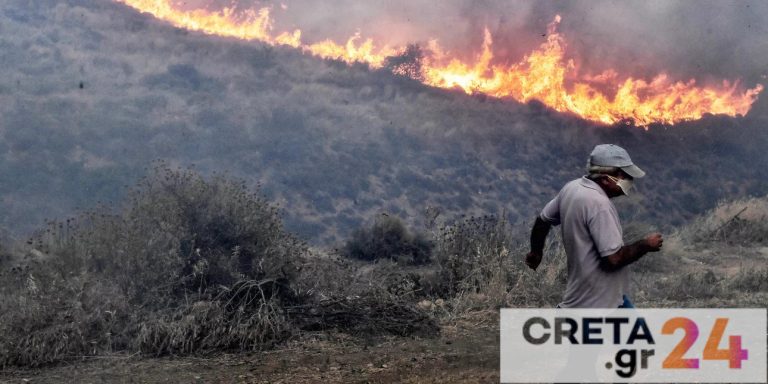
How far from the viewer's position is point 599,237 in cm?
382

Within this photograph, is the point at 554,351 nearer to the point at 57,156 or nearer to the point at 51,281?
the point at 51,281

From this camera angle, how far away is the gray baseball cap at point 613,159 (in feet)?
13.2

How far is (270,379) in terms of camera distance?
5.67 metres

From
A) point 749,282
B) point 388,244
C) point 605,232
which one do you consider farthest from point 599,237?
point 388,244

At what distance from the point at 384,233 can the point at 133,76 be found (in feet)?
53.3

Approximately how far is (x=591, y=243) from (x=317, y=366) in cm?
310

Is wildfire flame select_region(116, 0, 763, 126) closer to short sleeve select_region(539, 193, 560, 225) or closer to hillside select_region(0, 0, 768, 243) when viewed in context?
hillside select_region(0, 0, 768, 243)

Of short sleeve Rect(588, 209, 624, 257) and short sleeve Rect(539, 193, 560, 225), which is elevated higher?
short sleeve Rect(539, 193, 560, 225)

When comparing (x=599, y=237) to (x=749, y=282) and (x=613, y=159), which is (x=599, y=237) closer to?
(x=613, y=159)

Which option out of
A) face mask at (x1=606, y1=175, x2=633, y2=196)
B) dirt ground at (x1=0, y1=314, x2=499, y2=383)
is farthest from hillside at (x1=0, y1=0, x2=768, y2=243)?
face mask at (x1=606, y1=175, x2=633, y2=196)

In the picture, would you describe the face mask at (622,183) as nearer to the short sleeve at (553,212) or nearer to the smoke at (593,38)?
the short sleeve at (553,212)
